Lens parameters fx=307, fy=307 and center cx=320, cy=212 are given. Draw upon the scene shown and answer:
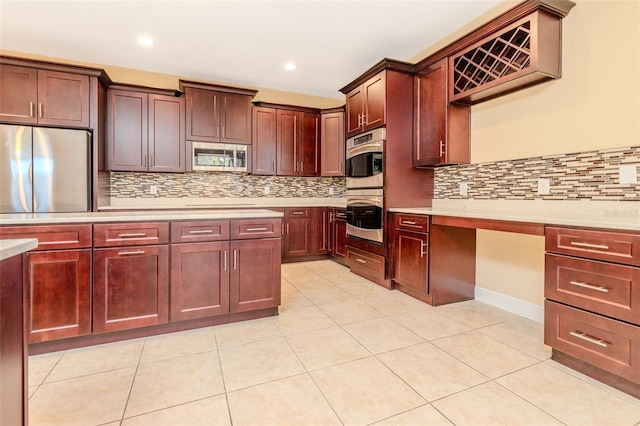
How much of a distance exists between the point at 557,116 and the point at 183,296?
124 inches

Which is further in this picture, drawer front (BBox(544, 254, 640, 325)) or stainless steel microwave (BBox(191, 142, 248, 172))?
stainless steel microwave (BBox(191, 142, 248, 172))

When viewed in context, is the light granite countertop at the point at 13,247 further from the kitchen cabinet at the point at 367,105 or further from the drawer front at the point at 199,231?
the kitchen cabinet at the point at 367,105

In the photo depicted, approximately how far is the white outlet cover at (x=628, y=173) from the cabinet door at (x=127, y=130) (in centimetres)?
474

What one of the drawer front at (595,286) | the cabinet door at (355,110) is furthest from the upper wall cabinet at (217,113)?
the drawer front at (595,286)

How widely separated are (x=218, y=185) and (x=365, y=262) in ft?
8.40

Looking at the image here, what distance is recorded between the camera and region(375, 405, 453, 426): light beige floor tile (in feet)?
→ 4.57

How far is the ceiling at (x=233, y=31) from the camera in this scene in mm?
2848

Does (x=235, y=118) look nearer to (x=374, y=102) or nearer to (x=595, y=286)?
(x=374, y=102)

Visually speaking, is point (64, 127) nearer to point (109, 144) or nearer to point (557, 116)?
point (109, 144)

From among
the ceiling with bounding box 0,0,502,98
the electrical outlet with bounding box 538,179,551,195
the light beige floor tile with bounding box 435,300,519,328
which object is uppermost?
the ceiling with bounding box 0,0,502,98

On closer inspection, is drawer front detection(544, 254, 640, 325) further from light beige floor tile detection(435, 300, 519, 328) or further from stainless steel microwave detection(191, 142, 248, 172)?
stainless steel microwave detection(191, 142, 248, 172)

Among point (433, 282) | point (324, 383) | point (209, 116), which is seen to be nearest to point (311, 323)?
point (324, 383)

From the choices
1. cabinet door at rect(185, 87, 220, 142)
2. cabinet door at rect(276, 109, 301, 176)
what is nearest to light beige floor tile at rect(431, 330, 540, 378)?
cabinet door at rect(276, 109, 301, 176)

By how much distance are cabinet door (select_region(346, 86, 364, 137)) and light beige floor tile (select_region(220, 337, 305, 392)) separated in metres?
2.70
